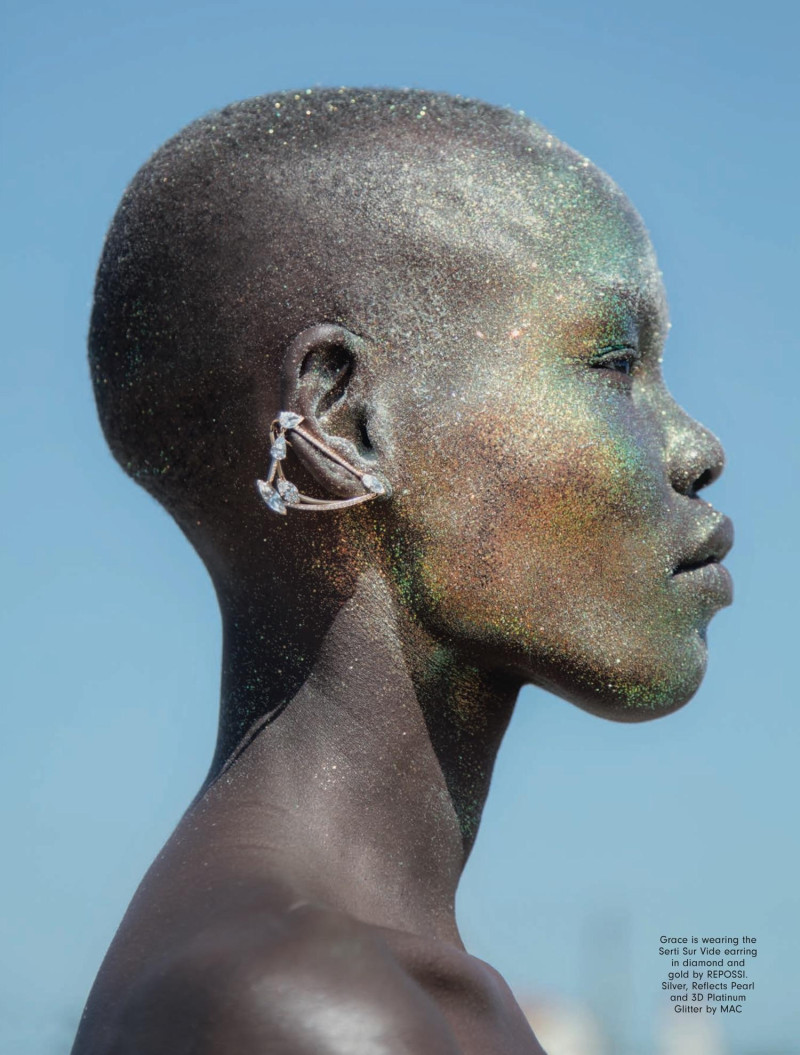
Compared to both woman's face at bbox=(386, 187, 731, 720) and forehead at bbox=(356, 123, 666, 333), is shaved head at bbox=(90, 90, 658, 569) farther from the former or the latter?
woman's face at bbox=(386, 187, 731, 720)

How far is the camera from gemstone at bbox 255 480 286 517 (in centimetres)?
369

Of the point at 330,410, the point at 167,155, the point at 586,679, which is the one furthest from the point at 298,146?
the point at 586,679

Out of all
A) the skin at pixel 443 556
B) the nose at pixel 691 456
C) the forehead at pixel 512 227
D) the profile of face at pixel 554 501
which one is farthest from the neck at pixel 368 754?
the forehead at pixel 512 227

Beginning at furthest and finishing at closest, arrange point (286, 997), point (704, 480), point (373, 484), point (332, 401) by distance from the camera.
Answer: point (704, 480) < point (332, 401) < point (373, 484) < point (286, 997)

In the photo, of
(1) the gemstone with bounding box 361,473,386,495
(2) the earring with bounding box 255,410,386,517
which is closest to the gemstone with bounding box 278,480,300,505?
(2) the earring with bounding box 255,410,386,517

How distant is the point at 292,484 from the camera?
147 inches

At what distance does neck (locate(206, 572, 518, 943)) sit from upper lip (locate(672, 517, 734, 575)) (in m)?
0.51

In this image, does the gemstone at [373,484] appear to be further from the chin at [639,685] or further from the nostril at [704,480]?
the nostril at [704,480]

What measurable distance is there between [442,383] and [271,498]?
0.46 meters

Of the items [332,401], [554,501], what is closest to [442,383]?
[332,401]

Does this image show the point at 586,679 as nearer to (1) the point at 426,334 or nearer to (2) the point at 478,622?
(2) the point at 478,622

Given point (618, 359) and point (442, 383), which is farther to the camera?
point (618, 359)

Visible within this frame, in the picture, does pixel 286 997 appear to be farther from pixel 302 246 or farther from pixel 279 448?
pixel 302 246

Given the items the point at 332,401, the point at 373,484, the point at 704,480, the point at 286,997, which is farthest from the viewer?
the point at 704,480
